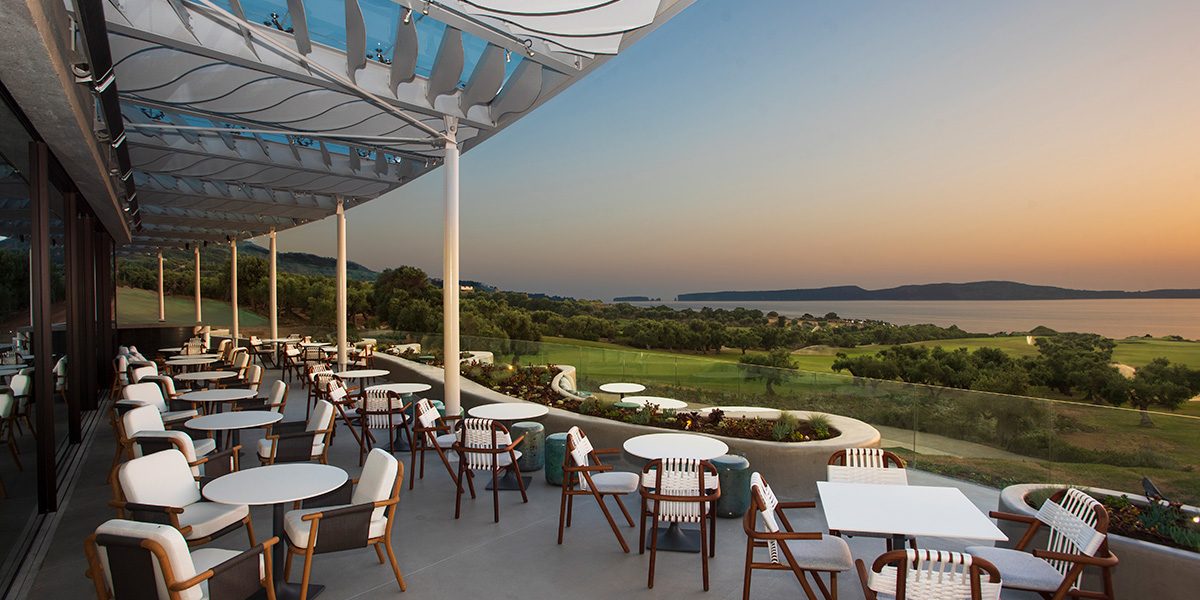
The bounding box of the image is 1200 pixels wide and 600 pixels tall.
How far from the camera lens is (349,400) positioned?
800 cm

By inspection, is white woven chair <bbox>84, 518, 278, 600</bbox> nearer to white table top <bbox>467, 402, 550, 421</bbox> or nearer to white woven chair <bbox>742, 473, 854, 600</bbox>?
white woven chair <bbox>742, 473, 854, 600</bbox>

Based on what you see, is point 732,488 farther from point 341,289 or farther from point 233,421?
point 341,289

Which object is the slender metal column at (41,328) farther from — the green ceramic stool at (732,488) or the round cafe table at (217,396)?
the green ceramic stool at (732,488)

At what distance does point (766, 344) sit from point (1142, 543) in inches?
1401

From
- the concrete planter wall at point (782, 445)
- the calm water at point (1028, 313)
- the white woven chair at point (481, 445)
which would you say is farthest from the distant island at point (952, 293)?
the white woven chair at point (481, 445)

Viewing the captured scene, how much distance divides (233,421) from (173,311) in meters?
30.7

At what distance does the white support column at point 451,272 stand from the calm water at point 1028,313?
92.7 ft

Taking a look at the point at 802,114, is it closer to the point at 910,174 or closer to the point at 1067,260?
the point at 910,174

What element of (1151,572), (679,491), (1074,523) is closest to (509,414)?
(679,491)

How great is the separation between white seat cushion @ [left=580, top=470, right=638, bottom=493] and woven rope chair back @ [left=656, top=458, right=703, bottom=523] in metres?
0.42

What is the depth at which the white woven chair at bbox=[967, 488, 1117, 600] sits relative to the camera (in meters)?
3.06

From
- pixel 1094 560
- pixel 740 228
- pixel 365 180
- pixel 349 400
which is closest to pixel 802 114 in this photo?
pixel 740 228

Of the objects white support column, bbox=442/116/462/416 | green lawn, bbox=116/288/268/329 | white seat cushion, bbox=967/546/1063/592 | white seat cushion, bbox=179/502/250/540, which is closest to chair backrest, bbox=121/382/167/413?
white support column, bbox=442/116/462/416

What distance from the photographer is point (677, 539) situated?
471cm
